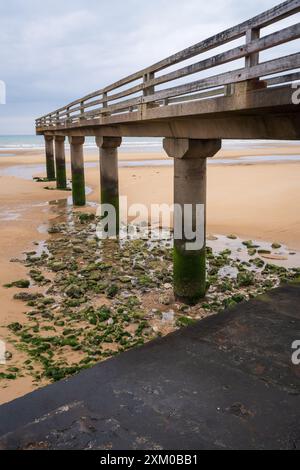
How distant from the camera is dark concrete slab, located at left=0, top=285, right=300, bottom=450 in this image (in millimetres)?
2982

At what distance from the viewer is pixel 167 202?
1884cm

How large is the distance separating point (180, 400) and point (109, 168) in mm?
10792

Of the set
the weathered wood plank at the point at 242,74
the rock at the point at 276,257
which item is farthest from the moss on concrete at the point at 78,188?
the weathered wood plank at the point at 242,74

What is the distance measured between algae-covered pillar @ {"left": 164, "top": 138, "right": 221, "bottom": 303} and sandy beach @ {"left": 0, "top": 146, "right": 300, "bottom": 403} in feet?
10.4

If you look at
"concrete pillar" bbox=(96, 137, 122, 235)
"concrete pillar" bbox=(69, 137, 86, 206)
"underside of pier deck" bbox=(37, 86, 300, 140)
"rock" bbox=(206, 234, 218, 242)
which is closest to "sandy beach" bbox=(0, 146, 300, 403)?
"rock" bbox=(206, 234, 218, 242)

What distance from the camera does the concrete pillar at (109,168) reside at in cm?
1286

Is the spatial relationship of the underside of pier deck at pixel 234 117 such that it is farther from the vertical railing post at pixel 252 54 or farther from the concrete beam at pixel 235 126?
the vertical railing post at pixel 252 54

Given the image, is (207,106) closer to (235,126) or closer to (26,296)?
(235,126)

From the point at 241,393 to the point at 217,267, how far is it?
6.27m

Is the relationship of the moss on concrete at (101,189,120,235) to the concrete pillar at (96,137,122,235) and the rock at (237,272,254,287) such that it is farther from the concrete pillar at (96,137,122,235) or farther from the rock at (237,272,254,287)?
the rock at (237,272,254,287)

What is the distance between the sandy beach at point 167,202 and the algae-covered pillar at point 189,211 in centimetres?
316

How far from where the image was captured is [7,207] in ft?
59.6

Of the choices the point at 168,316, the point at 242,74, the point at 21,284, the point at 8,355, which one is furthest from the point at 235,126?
the point at 21,284
